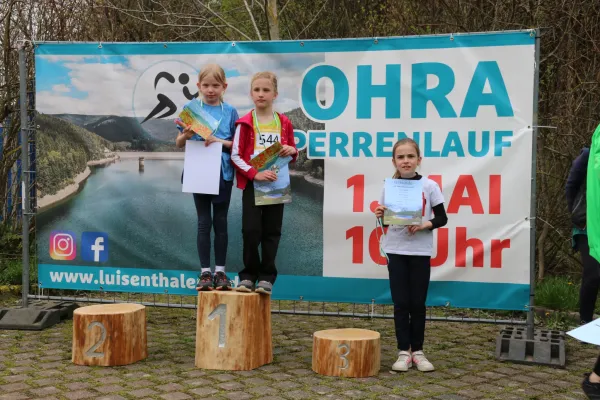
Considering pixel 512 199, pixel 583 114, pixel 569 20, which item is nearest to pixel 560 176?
pixel 583 114

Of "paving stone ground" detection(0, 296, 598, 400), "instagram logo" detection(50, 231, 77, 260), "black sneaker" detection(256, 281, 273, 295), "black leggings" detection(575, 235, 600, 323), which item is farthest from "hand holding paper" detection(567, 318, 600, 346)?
"instagram logo" detection(50, 231, 77, 260)

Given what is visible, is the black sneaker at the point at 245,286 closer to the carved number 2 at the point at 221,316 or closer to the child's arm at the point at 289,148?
the carved number 2 at the point at 221,316

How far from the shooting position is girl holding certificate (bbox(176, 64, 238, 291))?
6082 millimetres

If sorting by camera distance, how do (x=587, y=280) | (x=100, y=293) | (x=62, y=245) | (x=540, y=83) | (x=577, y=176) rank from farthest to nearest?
(x=540, y=83) < (x=100, y=293) < (x=62, y=245) < (x=587, y=280) < (x=577, y=176)

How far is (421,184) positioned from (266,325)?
162 cm

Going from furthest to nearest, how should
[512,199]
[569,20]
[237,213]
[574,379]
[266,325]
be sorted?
1. [569,20]
2. [237,213]
3. [512,199]
4. [266,325]
5. [574,379]

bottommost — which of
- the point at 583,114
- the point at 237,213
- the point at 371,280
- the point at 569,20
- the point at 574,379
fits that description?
the point at 574,379

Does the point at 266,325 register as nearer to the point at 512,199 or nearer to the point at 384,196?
the point at 384,196

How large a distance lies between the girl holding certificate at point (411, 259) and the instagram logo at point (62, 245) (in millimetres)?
3361

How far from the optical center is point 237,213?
7.23 meters

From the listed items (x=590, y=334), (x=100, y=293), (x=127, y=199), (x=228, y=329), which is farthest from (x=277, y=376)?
(x=100, y=293)

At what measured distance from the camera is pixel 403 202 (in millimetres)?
5637

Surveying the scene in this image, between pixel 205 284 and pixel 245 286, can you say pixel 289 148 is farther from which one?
pixel 205 284

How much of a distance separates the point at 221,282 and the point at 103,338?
99 cm
